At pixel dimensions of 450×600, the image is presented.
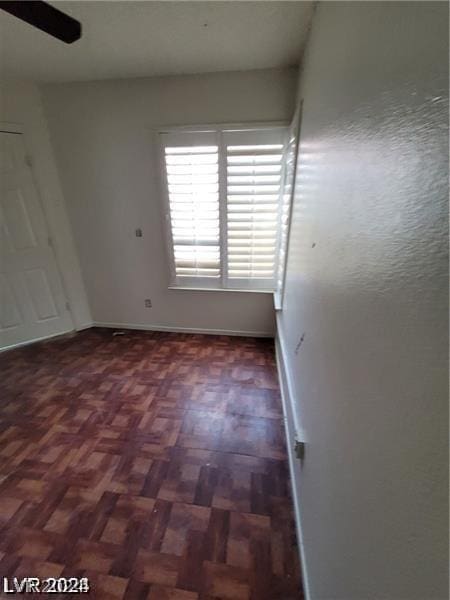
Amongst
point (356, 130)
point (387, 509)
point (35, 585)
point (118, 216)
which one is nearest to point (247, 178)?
point (118, 216)

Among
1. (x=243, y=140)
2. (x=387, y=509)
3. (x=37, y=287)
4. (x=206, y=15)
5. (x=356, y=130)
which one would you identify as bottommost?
(x=37, y=287)

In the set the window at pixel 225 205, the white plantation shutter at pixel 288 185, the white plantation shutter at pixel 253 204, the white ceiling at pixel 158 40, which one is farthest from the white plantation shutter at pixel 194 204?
the white plantation shutter at pixel 288 185

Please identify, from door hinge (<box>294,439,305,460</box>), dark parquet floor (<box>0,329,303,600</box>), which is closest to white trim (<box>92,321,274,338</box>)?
dark parquet floor (<box>0,329,303,600</box>)

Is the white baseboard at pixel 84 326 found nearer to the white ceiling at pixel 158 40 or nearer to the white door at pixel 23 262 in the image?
the white door at pixel 23 262

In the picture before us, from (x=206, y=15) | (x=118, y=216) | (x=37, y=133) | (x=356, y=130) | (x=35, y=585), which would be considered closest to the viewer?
(x=356, y=130)

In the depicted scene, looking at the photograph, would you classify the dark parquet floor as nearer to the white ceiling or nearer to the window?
the window

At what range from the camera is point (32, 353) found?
110 inches

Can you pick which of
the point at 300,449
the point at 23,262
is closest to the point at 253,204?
the point at 300,449

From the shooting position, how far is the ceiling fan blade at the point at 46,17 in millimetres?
938

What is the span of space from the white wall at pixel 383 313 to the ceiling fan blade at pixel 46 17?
3.66ft

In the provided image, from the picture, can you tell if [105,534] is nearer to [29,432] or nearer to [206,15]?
[29,432]

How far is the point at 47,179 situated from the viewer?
8.87 feet

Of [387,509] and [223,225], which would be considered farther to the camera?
[223,225]

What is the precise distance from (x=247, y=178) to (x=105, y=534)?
9.02 feet
